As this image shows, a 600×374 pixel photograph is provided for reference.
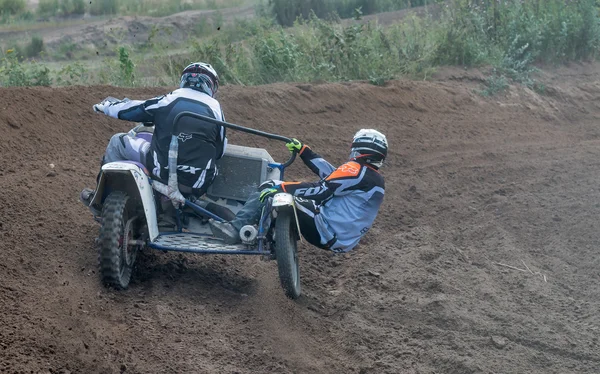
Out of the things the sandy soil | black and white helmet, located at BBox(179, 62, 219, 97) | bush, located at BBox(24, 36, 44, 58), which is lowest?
the sandy soil

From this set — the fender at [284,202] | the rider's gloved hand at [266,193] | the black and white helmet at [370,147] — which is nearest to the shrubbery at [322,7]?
the black and white helmet at [370,147]

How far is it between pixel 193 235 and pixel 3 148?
3.50 m

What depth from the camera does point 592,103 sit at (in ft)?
55.3

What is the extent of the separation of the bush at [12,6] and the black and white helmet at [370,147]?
2530cm

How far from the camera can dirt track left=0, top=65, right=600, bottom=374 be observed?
6.44 m

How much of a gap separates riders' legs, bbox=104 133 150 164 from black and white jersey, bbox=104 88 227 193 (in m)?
0.08

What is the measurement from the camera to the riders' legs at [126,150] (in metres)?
7.97

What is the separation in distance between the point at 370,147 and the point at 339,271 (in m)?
1.72

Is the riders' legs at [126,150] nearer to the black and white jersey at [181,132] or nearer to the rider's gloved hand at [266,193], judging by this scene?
the black and white jersey at [181,132]

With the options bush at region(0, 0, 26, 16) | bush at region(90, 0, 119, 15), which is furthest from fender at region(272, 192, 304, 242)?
bush at region(0, 0, 26, 16)

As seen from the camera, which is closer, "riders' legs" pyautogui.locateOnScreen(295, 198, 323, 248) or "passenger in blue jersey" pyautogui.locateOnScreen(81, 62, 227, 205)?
"riders' legs" pyautogui.locateOnScreen(295, 198, 323, 248)

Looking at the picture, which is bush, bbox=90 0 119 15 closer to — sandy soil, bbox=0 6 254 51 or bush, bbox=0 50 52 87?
sandy soil, bbox=0 6 254 51

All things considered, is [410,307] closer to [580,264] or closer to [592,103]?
[580,264]

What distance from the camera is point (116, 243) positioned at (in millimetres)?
6973
